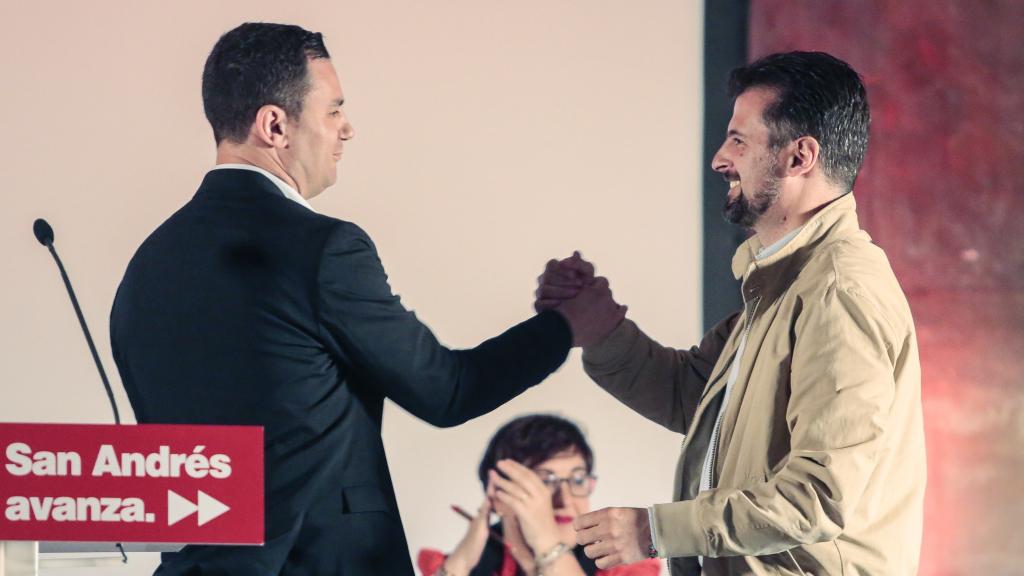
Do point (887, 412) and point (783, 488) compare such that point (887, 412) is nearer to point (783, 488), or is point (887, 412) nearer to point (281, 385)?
point (783, 488)

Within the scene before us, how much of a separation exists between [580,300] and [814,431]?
2.56 ft

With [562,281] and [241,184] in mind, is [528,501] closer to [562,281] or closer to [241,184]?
[562,281]

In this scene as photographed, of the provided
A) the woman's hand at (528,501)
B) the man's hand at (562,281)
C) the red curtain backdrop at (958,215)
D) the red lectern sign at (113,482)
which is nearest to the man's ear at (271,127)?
the red lectern sign at (113,482)

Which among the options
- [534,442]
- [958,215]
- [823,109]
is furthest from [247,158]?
[958,215]

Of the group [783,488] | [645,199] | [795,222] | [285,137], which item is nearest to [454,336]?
[645,199]

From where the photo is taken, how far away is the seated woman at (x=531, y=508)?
278cm

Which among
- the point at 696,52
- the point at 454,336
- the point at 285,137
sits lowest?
the point at 454,336

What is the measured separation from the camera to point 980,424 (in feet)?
10.1

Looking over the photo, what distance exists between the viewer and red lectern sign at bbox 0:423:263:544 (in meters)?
1.92

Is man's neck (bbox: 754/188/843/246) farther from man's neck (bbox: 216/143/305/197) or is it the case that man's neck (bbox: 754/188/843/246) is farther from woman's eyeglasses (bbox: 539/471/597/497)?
woman's eyeglasses (bbox: 539/471/597/497)

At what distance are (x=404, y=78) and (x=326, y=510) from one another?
123 cm

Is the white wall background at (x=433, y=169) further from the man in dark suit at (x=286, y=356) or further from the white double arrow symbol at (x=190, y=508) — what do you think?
the white double arrow symbol at (x=190, y=508)

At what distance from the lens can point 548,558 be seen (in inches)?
109

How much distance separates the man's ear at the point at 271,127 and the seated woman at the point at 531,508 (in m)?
1.06
